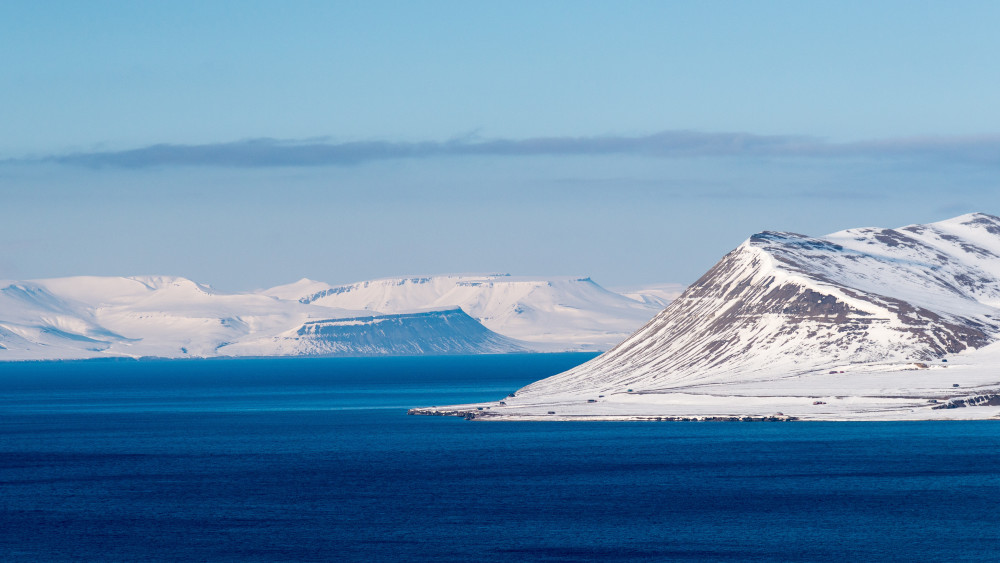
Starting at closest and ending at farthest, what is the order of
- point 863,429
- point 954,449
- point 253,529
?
1. point 253,529
2. point 954,449
3. point 863,429

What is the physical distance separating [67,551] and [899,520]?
58281 millimetres

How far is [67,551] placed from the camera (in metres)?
104

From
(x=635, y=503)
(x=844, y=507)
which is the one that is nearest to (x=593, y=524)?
(x=635, y=503)

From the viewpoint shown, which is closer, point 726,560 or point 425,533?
point 726,560

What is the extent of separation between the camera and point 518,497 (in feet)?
422

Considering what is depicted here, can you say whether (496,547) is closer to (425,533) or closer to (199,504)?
(425,533)

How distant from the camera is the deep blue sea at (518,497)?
103m

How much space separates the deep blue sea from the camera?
337ft

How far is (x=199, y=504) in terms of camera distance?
12656 centimetres

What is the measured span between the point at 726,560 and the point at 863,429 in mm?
98831

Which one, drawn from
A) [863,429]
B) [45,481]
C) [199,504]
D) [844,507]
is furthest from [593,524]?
[863,429]

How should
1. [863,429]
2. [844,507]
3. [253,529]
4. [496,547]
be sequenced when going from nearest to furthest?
[496,547], [253,529], [844,507], [863,429]

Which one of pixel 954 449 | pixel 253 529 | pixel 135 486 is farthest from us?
pixel 954 449

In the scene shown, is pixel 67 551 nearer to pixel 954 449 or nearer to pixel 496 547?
pixel 496 547
